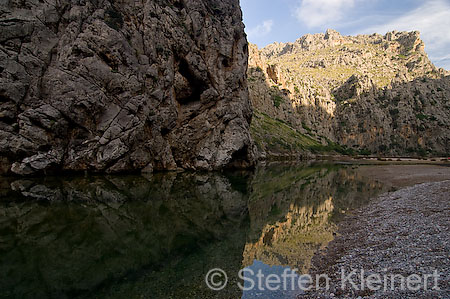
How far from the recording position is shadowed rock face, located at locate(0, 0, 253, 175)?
36.0 meters

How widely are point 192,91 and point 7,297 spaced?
168ft

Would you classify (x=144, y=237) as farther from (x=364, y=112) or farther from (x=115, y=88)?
(x=364, y=112)

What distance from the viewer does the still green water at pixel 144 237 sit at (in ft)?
38.0

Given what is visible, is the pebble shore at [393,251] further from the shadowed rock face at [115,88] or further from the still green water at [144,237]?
the shadowed rock face at [115,88]

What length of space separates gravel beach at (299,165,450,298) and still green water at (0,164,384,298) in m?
1.43

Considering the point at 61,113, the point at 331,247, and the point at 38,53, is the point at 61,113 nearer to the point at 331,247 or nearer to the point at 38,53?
the point at 38,53

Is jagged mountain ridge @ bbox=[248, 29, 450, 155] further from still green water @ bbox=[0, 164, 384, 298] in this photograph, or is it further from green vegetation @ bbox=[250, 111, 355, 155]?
still green water @ bbox=[0, 164, 384, 298]

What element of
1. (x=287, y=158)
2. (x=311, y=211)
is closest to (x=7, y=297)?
(x=311, y=211)

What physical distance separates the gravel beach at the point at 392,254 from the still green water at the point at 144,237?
4.69 feet

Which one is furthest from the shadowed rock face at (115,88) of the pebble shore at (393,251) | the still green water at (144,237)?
the pebble shore at (393,251)

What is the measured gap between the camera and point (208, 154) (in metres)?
56.2
